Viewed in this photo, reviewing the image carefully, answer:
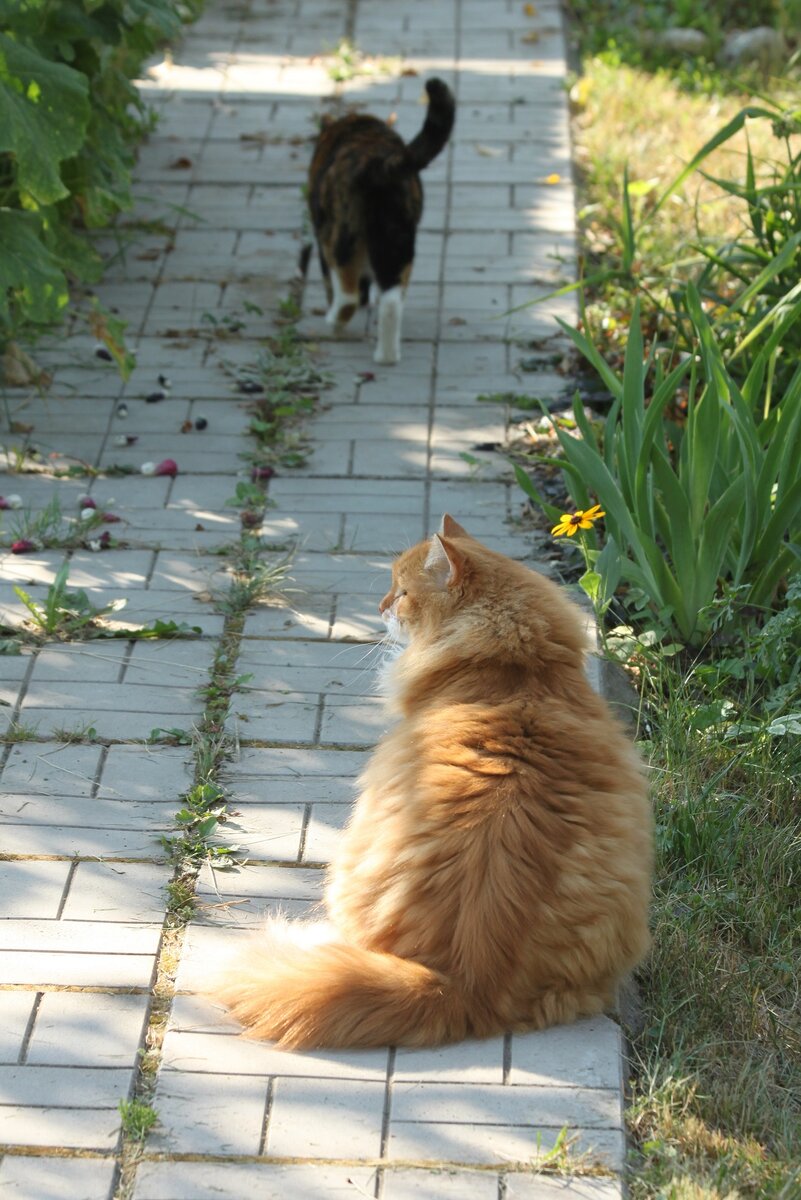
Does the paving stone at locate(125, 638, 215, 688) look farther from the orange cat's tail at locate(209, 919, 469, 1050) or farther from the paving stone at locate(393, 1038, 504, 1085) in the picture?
the paving stone at locate(393, 1038, 504, 1085)

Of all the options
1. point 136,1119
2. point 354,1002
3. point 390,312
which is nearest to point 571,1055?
point 354,1002

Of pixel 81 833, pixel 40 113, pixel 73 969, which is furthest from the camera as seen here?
pixel 40 113

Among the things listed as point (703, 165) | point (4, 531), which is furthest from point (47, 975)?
point (703, 165)

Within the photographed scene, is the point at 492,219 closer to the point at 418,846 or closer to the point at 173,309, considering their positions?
the point at 173,309

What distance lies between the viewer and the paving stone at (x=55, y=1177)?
7.93ft

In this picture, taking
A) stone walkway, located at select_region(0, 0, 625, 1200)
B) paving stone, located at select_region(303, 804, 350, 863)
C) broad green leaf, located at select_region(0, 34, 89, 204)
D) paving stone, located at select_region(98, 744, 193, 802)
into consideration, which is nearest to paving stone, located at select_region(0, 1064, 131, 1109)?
stone walkway, located at select_region(0, 0, 625, 1200)

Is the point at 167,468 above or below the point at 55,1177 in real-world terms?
below

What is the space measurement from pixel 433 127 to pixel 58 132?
5.29 feet

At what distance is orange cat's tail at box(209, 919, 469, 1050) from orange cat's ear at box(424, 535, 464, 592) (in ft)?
2.77

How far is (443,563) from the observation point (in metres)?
3.17

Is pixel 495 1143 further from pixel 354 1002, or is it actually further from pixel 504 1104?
pixel 354 1002

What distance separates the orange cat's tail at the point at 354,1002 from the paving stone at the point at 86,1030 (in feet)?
0.90

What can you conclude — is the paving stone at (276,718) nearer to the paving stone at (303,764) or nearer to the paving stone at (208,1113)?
the paving stone at (303,764)

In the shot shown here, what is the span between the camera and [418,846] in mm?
2777
